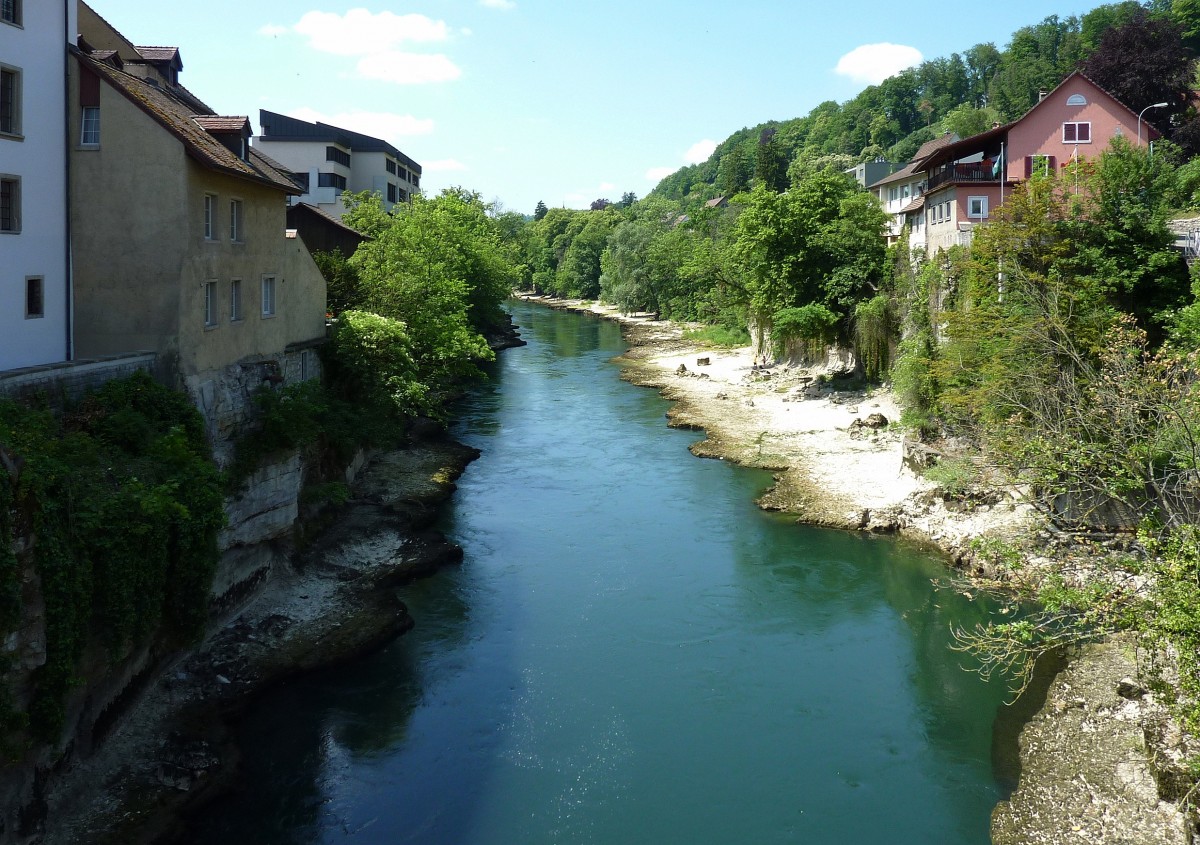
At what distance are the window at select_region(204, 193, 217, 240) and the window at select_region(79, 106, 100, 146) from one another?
2.37 m

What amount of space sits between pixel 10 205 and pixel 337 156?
5250 centimetres

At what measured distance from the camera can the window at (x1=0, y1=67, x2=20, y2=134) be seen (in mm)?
18906

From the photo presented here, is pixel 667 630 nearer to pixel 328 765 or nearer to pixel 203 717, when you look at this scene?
pixel 328 765

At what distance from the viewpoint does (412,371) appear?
110 ft

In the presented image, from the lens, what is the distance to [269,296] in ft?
85.8

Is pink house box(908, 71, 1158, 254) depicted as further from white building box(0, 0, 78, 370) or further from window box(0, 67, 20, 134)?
window box(0, 67, 20, 134)

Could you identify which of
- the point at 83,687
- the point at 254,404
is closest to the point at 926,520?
the point at 254,404

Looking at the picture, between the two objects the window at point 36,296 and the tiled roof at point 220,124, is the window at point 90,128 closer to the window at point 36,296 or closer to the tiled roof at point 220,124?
the window at point 36,296

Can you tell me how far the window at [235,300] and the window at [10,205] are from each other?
502 cm

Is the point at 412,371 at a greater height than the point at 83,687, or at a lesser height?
Answer: greater

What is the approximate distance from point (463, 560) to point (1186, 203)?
3095 centimetres

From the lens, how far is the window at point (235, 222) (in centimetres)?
2366

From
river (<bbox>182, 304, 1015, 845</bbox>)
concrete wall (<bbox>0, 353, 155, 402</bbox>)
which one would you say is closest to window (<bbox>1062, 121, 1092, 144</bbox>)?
river (<bbox>182, 304, 1015, 845</bbox>)

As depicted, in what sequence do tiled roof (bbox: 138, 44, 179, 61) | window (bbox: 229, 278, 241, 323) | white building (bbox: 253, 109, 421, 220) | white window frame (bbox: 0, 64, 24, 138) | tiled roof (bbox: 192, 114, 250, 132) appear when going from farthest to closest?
white building (bbox: 253, 109, 421, 220)
tiled roof (bbox: 138, 44, 179, 61)
tiled roof (bbox: 192, 114, 250, 132)
window (bbox: 229, 278, 241, 323)
white window frame (bbox: 0, 64, 24, 138)
